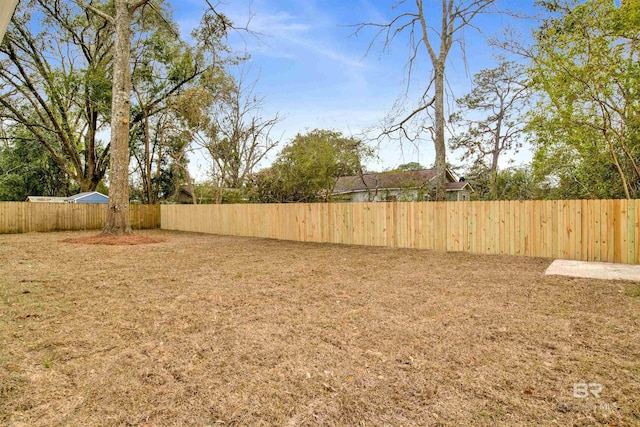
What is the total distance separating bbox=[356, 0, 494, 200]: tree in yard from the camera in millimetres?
7984

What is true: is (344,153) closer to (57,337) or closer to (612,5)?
(612,5)

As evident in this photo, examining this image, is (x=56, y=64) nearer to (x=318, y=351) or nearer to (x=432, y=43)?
(x=432, y=43)

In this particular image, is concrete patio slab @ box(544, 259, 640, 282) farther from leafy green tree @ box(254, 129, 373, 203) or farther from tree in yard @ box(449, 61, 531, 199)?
tree in yard @ box(449, 61, 531, 199)

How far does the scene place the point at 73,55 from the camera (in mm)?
15594

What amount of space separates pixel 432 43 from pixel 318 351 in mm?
8483

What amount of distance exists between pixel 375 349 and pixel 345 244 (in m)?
6.20

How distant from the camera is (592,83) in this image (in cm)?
567

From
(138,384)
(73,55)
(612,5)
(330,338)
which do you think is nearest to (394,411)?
(330,338)

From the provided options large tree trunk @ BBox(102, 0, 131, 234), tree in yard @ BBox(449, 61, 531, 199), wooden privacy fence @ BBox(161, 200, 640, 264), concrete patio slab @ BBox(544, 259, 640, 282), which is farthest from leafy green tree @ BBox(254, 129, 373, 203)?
tree in yard @ BBox(449, 61, 531, 199)

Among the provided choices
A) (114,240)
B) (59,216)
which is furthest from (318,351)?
(59,216)

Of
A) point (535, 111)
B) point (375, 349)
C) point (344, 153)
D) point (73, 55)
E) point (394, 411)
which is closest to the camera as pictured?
point (394, 411)

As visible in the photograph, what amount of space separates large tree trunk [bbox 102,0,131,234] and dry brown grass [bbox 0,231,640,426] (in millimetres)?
5229

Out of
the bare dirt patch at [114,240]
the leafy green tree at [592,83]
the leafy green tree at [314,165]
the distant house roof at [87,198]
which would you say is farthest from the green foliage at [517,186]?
the distant house roof at [87,198]

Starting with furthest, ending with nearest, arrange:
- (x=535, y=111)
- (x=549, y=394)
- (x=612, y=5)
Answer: (x=535, y=111), (x=612, y=5), (x=549, y=394)
